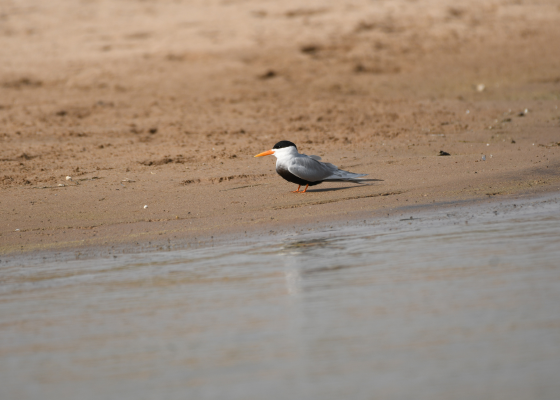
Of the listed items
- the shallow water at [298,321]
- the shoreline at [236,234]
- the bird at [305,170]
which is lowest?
the shallow water at [298,321]

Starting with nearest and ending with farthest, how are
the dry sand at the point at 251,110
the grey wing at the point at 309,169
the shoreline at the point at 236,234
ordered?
1. the shoreline at the point at 236,234
2. the dry sand at the point at 251,110
3. the grey wing at the point at 309,169

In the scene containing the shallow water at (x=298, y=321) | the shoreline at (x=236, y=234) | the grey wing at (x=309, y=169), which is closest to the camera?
the shallow water at (x=298, y=321)

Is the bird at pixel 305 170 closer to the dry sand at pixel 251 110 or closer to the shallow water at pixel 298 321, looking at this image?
the dry sand at pixel 251 110

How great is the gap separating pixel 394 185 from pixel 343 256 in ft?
9.95

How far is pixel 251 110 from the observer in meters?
12.6

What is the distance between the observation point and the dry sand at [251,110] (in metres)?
7.67

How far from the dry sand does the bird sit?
175mm

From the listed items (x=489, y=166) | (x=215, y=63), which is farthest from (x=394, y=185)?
(x=215, y=63)

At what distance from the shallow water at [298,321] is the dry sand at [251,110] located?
1.41 meters

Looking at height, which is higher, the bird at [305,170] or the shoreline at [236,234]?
the bird at [305,170]

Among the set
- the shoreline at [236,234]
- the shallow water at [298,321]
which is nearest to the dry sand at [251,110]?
the shoreline at [236,234]

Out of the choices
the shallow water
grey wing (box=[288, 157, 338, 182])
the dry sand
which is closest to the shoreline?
the dry sand

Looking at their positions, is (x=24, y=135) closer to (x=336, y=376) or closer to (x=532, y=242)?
(x=532, y=242)

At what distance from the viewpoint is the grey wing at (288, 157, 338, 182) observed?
7926 mm
